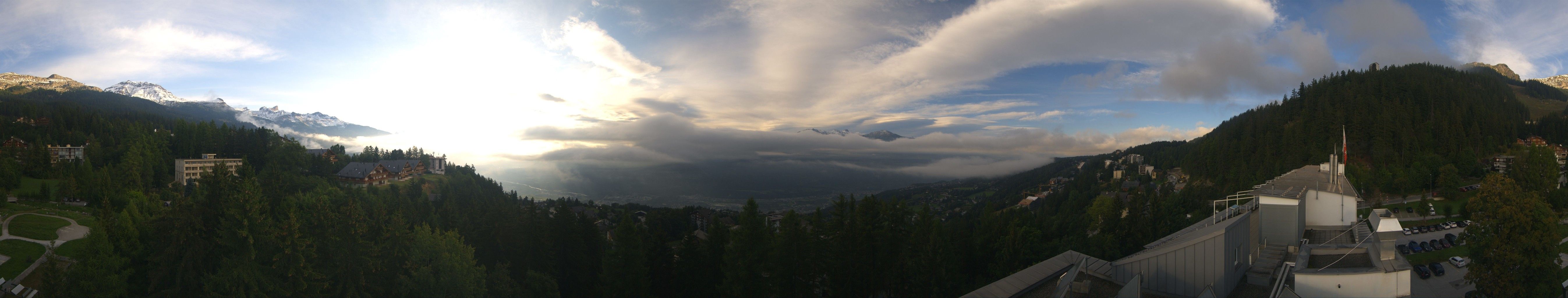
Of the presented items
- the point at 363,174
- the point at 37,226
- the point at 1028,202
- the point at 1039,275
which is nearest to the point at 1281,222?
the point at 1039,275

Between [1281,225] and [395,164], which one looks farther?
[395,164]

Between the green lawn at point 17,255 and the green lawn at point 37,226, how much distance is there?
1550 millimetres

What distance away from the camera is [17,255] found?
3278cm

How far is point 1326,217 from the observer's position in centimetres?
2216

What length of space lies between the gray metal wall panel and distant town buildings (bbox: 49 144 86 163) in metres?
107

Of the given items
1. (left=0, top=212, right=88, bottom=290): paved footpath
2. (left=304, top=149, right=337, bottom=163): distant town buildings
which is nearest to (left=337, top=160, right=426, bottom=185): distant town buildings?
(left=304, top=149, right=337, bottom=163): distant town buildings

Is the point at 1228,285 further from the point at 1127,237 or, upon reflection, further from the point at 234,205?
the point at 234,205

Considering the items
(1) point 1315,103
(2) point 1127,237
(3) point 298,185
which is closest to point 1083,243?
(2) point 1127,237

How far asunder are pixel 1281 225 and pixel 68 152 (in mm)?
115433

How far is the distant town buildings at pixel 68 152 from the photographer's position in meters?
64.1

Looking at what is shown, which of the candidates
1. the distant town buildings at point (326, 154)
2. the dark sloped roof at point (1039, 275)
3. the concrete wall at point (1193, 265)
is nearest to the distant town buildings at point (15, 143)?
the distant town buildings at point (326, 154)

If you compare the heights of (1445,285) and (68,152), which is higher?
(68,152)

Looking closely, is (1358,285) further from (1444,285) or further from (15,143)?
(15,143)

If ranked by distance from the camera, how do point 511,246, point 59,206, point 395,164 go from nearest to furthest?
1. point 511,246
2. point 59,206
3. point 395,164
